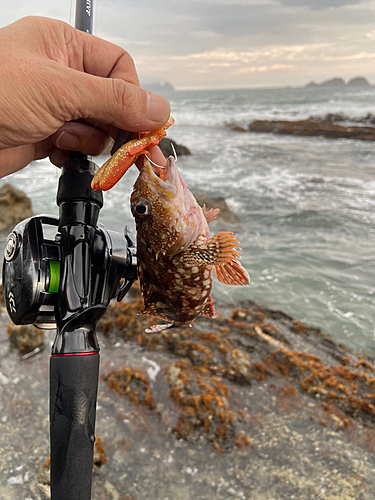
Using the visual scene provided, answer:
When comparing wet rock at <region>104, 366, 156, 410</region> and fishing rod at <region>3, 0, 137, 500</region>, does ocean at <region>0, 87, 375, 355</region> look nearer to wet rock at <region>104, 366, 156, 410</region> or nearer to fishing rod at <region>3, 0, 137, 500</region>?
fishing rod at <region>3, 0, 137, 500</region>

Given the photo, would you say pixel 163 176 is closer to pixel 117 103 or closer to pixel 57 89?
pixel 117 103

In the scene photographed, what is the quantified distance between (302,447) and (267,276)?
5.18m

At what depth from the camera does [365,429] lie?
3.83 metres

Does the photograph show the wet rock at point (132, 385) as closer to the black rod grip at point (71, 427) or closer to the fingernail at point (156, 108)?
the black rod grip at point (71, 427)

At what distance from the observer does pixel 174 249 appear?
192 centimetres

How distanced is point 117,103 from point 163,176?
39 centimetres

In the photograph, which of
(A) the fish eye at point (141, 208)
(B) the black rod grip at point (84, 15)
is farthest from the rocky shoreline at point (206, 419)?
(B) the black rod grip at point (84, 15)

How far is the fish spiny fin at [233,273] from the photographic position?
1.96 metres

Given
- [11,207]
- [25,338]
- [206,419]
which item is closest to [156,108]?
[206,419]

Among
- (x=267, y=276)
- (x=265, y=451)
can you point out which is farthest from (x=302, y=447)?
(x=267, y=276)

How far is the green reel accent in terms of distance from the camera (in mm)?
1790

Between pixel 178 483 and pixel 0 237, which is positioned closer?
pixel 178 483

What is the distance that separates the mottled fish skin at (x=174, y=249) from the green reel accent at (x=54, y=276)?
16.7 inches

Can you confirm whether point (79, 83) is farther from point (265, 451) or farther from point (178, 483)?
point (265, 451)
